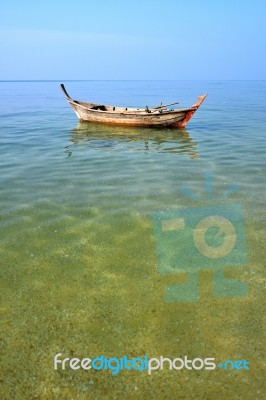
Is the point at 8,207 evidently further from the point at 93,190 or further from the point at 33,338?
the point at 33,338

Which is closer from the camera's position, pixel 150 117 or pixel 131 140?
pixel 131 140

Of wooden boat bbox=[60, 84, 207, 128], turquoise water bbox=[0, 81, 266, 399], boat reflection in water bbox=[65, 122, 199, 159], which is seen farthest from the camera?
wooden boat bbox=[60, 84, 207, 128]

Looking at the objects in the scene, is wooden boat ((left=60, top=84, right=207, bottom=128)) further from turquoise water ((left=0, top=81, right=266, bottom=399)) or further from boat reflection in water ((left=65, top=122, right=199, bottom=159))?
turquoise water ((left=0, top=81, right=266, bottom=399))

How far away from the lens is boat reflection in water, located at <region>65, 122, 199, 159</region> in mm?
15603

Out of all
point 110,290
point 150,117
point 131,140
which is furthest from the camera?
point 150,117

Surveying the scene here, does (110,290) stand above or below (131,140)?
below

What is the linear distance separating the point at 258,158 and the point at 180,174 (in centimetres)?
441

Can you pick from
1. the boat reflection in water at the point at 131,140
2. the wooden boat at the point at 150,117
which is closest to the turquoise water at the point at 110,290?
the boat reflection in water at the point at 131,140

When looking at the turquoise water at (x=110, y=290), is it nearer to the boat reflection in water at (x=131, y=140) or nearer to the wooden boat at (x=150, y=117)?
the boat reflection in water at (x=131, y=140)

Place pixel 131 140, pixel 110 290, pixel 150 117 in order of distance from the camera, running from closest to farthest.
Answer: pixel 110 290, pixel 131 140, pixel 150 117

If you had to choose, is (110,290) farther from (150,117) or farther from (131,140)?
(150,117)

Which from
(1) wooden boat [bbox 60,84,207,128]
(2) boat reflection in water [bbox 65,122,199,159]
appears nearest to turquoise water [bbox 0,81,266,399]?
(2) boat reflection in water [bbox 65,122,199,159]

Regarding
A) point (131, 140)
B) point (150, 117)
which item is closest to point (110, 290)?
point (131, 140)

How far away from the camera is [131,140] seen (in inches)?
704
